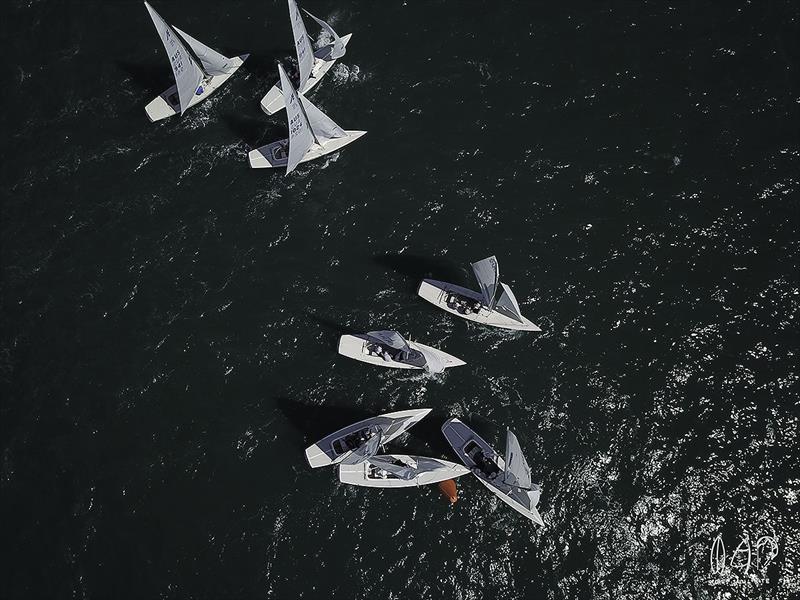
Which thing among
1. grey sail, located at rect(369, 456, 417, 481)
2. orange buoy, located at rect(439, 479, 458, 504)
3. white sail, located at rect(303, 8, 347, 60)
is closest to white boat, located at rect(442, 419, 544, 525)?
orange buoy, located at rect(439, 479, 458, 504)

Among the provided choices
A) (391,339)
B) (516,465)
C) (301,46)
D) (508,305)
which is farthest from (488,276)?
(301,46)

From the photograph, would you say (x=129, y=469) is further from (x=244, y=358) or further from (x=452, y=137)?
(x=452, y=137)

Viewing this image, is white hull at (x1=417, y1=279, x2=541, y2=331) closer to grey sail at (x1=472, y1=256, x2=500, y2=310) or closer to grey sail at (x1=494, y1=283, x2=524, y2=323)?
grey sail at (x1=494, y1=283, x2=524, y2=323)

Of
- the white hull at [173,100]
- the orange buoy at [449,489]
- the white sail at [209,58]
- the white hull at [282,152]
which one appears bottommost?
the orange buoy at [449,489]

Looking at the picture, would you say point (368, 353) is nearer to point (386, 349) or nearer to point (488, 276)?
point (386, 349)

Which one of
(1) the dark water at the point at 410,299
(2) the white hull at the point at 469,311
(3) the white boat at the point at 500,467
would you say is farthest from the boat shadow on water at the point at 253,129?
(3) the white boat at the point at 500,467

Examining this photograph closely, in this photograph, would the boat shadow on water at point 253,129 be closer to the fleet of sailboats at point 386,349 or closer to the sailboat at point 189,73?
the fleet of sailboats at point 386,349

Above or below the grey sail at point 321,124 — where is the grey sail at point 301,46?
above
